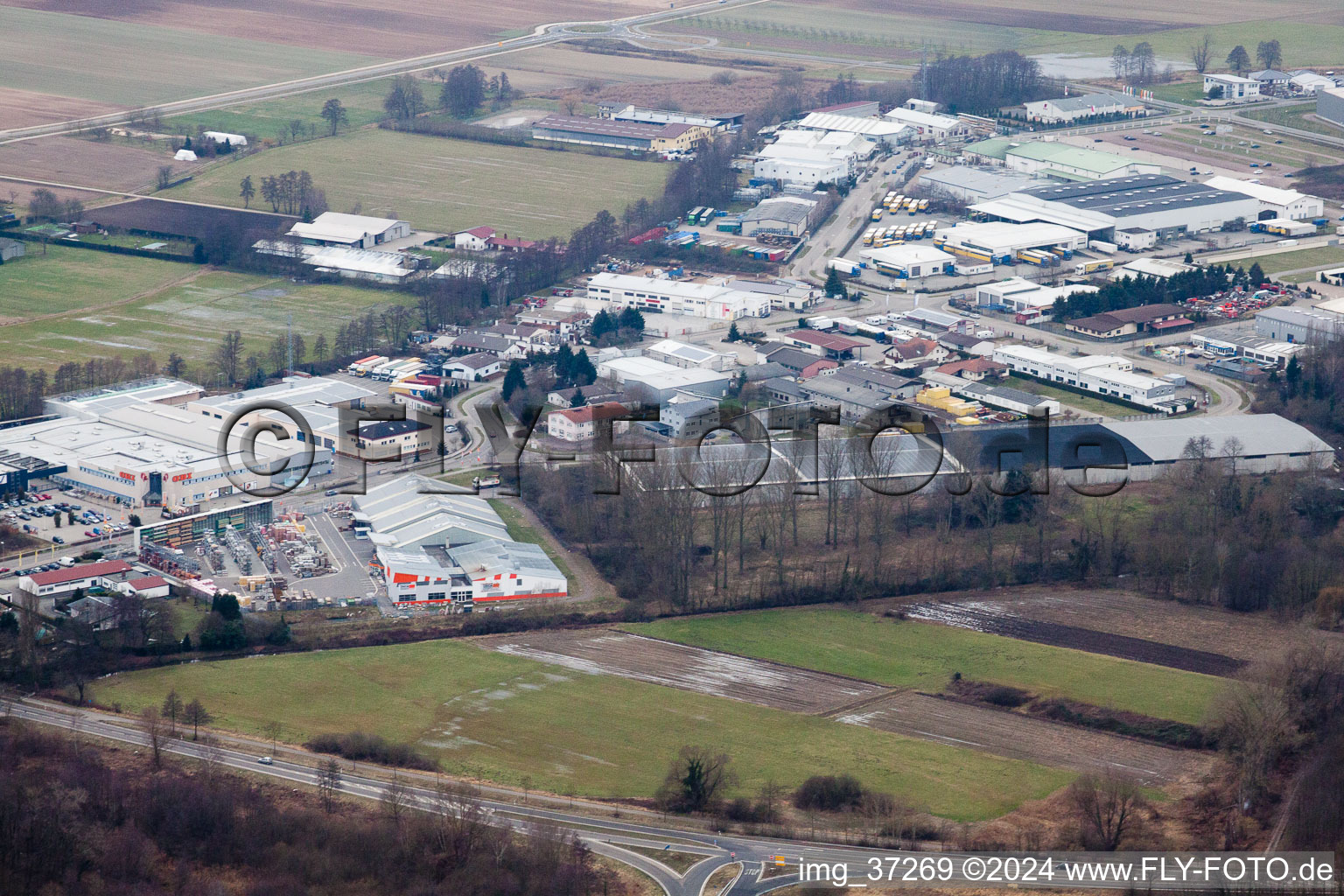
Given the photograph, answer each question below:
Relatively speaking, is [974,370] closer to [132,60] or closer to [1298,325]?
[1298,325]

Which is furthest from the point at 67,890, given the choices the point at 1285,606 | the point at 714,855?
the point at 1285,606

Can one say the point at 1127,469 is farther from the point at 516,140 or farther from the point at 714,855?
the point at 516,140

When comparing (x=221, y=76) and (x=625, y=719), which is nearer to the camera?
(x=625, y=719)

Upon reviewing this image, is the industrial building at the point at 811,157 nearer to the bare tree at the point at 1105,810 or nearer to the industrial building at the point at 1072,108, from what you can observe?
the industrial building at the point at 1072,108

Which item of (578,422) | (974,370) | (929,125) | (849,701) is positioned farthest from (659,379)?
(929,125)

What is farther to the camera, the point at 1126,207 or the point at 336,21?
the point at 336,21

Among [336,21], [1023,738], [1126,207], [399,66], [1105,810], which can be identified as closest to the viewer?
[1105,810]
